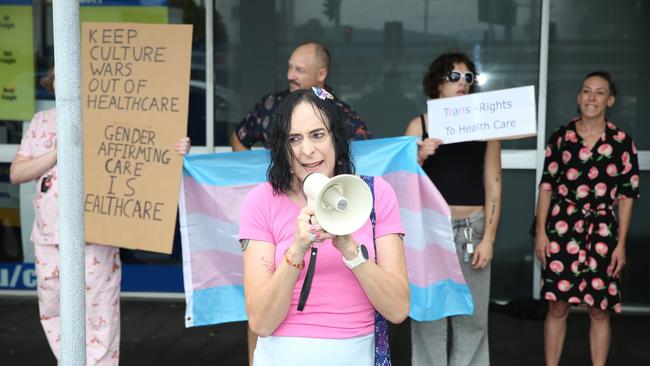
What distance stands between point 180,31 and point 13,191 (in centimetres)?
345

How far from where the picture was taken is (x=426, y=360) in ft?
15.4

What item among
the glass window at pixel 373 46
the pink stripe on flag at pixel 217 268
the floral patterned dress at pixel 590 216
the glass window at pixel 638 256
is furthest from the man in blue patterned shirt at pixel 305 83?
the glass window at pixel 638 256

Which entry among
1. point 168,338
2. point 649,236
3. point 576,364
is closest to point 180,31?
point 168,338

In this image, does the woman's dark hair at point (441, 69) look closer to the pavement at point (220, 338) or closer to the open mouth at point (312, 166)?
the pavement at point (220, 338)

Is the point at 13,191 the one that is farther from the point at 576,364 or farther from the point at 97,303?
the point at 576,364

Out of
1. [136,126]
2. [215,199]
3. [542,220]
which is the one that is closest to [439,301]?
[542,220]

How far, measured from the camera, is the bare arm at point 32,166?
14.5 ft

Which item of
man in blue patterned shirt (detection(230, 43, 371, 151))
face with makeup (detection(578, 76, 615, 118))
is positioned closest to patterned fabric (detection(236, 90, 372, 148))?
man in blue patterned shirt (detection(230, 43, 371, 151))

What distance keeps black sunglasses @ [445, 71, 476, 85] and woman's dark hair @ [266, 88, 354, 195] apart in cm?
191

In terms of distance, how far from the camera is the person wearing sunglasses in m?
4.66

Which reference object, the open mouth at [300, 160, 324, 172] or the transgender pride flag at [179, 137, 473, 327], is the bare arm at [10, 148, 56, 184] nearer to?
the transgender pride flag at [179, 137, 473, 327]

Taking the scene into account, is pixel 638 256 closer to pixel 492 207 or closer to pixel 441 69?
pixel 492 207

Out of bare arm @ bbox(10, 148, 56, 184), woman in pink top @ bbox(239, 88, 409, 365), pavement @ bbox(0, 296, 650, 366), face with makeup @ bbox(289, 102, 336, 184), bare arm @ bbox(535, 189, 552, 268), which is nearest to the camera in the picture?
woman in pink top @ bbox(239, 88, 409, 365)

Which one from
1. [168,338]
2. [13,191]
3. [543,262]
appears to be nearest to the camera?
[543,262]
